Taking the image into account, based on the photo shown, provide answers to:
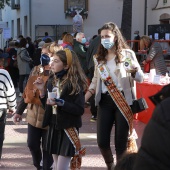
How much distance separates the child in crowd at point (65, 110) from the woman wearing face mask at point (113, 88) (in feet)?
1.33

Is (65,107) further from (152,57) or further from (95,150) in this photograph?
(152,57)

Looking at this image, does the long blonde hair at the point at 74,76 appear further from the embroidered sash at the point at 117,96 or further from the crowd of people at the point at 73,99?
the embroidered sash at the point at 117,96

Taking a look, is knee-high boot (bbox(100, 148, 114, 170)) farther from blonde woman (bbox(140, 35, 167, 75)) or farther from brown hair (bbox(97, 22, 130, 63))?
blonde woman (bbox(140, 35, 167, 75))

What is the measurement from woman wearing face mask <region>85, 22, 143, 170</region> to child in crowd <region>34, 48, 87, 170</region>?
404 mm

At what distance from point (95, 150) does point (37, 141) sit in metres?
2.23

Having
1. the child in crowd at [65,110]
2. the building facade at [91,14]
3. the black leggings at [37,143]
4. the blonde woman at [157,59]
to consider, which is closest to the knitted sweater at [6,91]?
the black leggings at [37,143]

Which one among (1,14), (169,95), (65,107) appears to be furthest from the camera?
(1,14)

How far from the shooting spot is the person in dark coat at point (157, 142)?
204cm

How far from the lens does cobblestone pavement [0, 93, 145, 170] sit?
6.96m

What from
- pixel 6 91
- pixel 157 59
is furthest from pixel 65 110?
pixel 157 59

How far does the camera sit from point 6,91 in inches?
250

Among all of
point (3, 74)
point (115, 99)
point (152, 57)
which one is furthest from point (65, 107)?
point (152, 57)

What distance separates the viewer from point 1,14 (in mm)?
46438

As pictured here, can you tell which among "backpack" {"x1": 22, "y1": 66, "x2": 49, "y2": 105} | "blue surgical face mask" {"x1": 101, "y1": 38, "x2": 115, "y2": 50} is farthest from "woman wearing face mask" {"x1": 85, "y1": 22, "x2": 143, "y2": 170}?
"backpack" {"x1": 22, "y1": 66, "x2": 49, "y2": 105}
